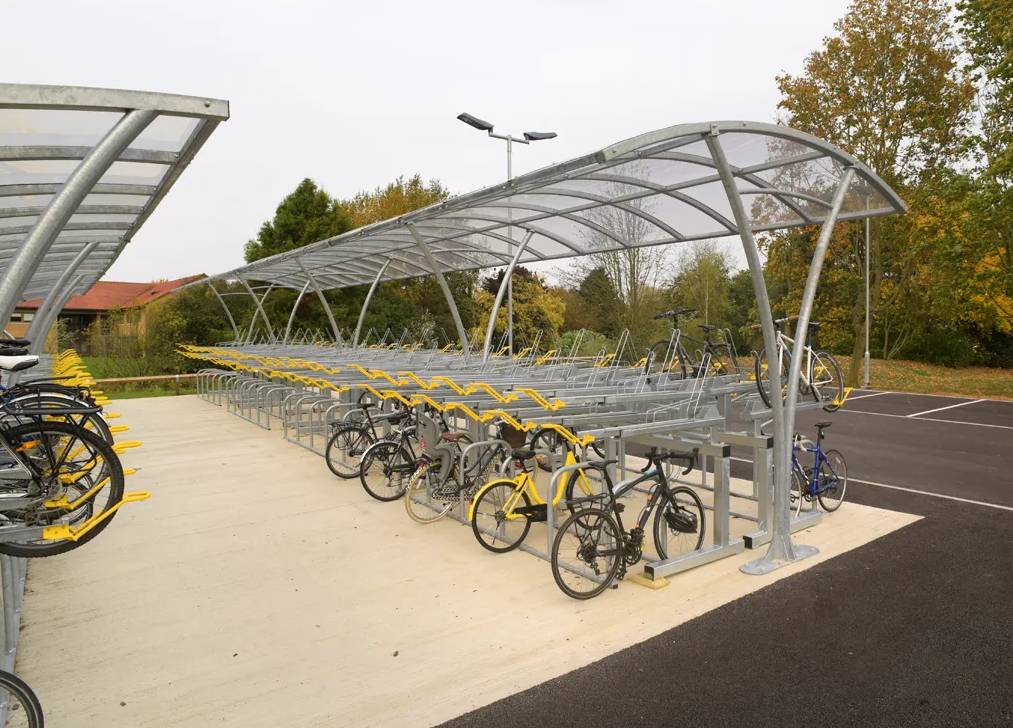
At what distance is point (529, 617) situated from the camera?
4.04m

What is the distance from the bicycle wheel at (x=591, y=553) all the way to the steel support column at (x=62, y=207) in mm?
2944

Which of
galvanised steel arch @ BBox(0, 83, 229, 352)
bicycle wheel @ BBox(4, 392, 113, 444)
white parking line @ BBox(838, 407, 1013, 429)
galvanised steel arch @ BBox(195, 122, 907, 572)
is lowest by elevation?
white parking line @ BBox(838, 407, 1013, 429)

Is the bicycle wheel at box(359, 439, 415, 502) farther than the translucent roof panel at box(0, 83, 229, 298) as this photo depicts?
Yes

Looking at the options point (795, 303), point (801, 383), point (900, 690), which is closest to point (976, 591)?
point (900, 690)

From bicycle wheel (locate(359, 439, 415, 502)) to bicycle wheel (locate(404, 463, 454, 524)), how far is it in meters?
0.18

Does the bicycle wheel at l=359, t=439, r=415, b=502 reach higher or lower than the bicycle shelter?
lower

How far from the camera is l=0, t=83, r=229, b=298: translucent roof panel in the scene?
7.91 ft

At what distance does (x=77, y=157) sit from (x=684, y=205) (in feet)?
18.5

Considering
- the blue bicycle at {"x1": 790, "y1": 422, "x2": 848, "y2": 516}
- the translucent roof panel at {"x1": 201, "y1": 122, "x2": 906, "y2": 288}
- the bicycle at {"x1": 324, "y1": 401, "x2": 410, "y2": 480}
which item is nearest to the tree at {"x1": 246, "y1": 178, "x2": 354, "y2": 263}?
the translucent roof panel at {"x1": 201, "y1": 122, "x2": 906, "y2": 288}

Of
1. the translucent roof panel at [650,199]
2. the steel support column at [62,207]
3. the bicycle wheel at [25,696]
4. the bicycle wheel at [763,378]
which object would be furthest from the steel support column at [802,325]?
the bicycle wheel at [25,696]

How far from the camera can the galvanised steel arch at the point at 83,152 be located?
7.71ft

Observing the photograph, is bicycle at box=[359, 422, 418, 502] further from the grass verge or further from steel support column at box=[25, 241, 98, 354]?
the grass verge

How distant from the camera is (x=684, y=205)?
716 centimetres

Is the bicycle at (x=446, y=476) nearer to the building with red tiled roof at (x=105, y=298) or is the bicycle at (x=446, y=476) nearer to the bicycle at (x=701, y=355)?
the bicycle at (x=701, y=355)
